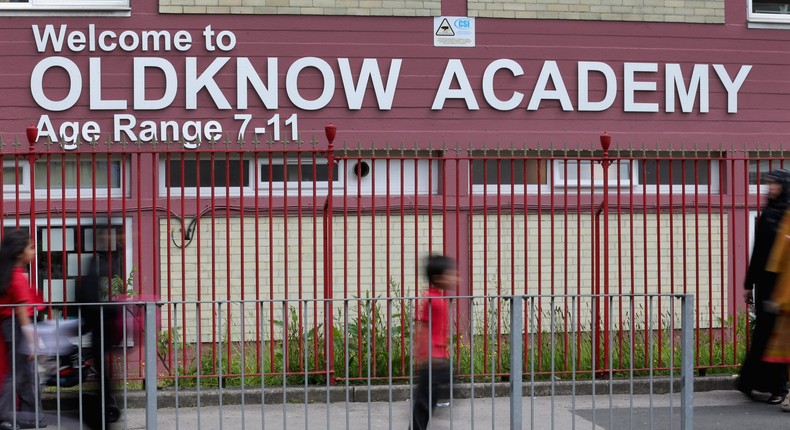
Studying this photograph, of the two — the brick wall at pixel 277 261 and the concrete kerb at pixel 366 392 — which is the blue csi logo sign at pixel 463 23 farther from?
the concrete kerb at pixel 366 392

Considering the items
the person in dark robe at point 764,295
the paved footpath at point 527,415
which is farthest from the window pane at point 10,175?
the person in dark robe at point 764,295

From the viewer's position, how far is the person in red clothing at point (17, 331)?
22.6 ft

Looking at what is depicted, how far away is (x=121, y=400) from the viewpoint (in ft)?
25.2

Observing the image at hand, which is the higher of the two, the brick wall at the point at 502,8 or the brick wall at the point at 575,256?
the brick wall at the point at 502,8

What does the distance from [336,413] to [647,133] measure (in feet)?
15.5

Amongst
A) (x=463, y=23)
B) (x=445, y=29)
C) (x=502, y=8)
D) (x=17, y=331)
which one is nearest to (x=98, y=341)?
(x=17, y=331)

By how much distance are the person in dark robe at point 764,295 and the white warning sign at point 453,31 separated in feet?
12.1

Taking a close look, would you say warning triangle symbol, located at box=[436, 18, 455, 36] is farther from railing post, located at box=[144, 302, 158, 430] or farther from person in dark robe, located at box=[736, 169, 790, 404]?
railing post, located at box=[144, 302, 158, 430]

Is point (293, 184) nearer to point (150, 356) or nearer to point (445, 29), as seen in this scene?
point (445, 29)

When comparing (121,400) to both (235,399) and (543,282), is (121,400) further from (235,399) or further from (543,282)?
(543,282)

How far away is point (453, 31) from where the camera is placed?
37.0 ft

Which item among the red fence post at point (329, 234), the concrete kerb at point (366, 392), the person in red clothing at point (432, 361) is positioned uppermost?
the red fence post at point (329, 234)

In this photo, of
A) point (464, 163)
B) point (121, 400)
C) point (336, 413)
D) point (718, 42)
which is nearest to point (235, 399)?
point (336, 413)

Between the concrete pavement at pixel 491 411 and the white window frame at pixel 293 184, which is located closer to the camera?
the concrete pavement at pixel 491 411
